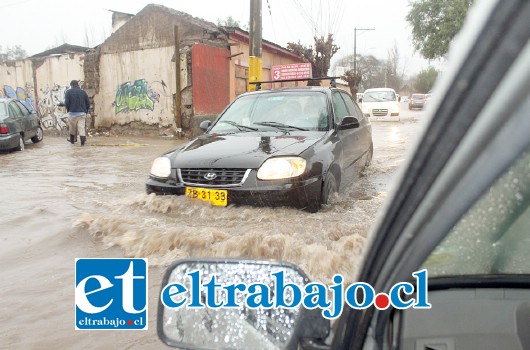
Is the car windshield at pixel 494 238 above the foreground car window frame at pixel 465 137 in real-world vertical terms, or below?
below

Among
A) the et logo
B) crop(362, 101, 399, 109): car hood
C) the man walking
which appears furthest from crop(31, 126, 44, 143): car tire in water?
crop(362, 101, 399, 109): car hood

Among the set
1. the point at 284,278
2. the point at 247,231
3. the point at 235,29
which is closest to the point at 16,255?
the point at 247,231

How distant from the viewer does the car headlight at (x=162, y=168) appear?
166 inches

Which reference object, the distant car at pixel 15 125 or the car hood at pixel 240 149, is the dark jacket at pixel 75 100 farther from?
the car hood at pixel 240 149

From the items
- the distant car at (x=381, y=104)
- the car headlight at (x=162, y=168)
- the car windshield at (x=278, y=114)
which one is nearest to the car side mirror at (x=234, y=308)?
the car headlight at (x=162, y=168)

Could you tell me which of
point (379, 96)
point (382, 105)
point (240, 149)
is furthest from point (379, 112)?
point (240, 149)

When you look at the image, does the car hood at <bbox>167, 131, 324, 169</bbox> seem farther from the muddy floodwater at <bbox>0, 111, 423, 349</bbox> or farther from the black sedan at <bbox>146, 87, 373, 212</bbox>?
the muddy floodwater at <bbox>0, 111, 423, 349</bbox>

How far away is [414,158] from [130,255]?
3216 mm

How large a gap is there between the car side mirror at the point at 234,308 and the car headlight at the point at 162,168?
10.1 ft

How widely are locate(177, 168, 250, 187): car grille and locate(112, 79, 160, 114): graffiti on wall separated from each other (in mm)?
11943

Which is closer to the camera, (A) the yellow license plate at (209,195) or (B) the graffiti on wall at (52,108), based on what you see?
(A) the yellow license plate at (209,195)

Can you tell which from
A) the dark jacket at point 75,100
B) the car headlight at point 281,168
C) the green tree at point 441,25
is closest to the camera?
the green tree at point 441,25

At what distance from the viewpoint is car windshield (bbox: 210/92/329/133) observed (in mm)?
4758

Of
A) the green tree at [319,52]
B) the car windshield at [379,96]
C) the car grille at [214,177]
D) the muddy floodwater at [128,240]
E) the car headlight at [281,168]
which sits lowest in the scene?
the muddy floodwater at [128,240]
